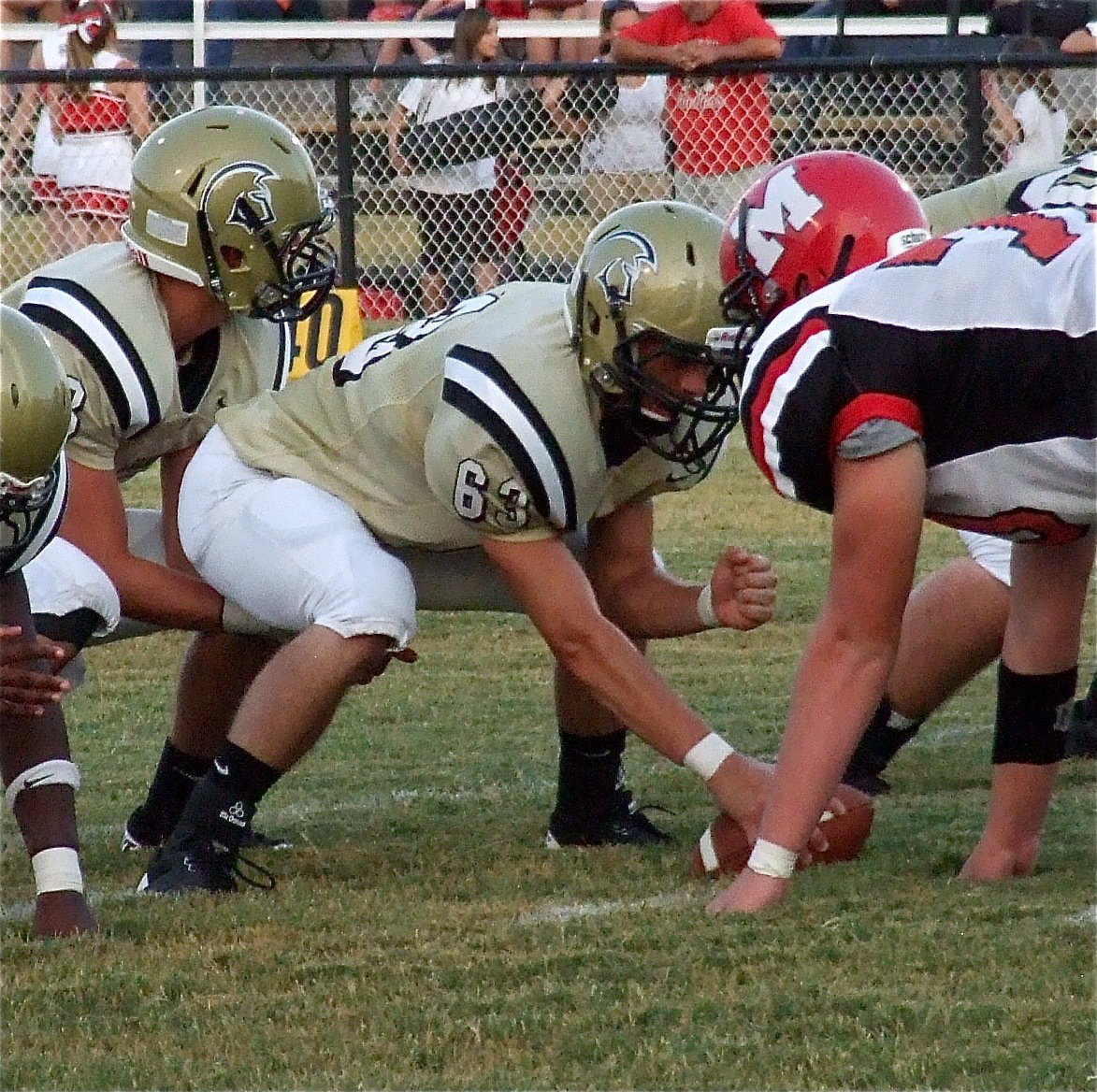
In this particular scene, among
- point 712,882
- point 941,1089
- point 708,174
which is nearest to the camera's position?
point 941,1089

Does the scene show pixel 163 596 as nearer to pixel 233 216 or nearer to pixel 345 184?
pixel 233 216

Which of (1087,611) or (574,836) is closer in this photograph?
(574,836)

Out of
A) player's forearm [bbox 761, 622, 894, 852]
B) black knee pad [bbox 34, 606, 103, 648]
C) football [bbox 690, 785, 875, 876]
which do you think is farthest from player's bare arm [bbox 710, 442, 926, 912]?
black knee pad [bbox 34, 606, 103, 648]

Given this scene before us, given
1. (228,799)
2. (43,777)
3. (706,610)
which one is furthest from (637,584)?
(43,777)

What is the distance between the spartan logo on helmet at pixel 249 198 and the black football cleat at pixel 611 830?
143 cm

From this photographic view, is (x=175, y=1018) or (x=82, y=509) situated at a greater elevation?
(x=82, y=509)

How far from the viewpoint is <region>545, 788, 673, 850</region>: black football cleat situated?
4.40 meters

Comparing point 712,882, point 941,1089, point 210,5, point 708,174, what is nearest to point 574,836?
point 712,882

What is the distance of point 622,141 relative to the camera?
9172 millimetres

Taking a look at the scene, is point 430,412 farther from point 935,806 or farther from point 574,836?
point 935,806

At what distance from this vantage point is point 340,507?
429cm

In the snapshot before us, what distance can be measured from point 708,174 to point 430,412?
202 inches

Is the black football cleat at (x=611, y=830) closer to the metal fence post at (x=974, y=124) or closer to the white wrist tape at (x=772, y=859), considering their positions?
the white wrist tape at (x=772, y=859)

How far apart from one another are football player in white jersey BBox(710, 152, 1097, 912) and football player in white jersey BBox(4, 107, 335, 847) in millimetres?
1324
